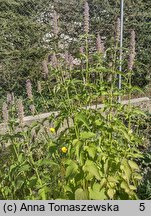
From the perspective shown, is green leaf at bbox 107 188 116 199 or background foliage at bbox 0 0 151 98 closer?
green leaf at bbox 107 188 116 199

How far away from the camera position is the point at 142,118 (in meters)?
6.82

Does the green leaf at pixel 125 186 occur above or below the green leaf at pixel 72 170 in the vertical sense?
below

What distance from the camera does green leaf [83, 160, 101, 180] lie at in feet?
9.35

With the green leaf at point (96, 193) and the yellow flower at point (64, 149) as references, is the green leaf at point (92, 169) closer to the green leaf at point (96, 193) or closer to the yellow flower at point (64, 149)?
the green leaf at point (96, 193)

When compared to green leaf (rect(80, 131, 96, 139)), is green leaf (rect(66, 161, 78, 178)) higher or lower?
lower

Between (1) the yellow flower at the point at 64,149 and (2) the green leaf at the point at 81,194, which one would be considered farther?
(1) the yellow flower at the point at 64,149

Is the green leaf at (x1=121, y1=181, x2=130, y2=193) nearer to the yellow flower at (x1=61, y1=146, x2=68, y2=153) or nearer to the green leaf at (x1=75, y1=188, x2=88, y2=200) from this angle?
the green leaf at (x1=75, y1=188, x2=88, y2=200)

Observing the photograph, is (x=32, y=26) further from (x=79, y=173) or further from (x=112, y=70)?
(x=79, y=173)

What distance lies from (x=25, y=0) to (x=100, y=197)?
6073 millimetres

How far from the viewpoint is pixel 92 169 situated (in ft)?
9.38

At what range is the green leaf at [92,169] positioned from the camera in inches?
112

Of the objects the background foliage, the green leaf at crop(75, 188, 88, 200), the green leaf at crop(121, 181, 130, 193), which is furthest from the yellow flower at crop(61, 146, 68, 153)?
the background foliage

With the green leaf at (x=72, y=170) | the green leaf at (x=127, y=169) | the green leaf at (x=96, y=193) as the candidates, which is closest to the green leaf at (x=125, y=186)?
the green leaf at (x=127, y=169)

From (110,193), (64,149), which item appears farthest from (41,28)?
(110,193)
